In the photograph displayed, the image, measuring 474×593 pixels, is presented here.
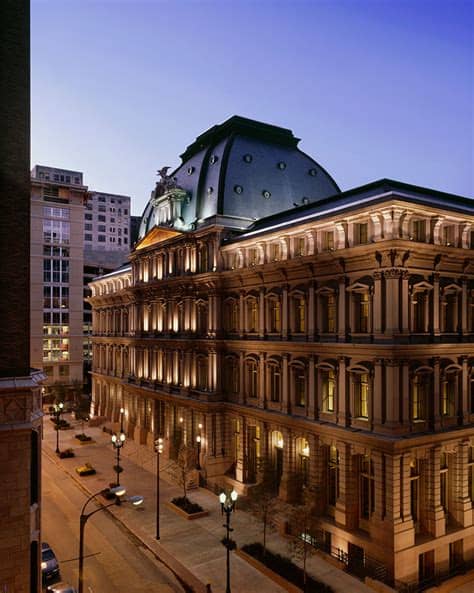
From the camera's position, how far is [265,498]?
99.4 ft

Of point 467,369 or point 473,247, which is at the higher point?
point 473,247

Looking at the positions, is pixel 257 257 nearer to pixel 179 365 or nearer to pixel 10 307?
pixel 179 365

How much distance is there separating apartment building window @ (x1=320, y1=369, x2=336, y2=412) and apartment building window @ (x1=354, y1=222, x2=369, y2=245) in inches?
338

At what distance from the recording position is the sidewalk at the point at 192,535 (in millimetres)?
26641

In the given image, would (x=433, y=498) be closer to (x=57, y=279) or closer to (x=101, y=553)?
(x=101, y=553)

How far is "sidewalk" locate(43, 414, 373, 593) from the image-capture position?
87.4 feet

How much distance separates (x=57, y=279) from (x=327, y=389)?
70643mm

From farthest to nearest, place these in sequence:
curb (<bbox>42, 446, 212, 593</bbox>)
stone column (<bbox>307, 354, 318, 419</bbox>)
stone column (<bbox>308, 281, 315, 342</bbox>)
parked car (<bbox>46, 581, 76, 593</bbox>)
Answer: stone column (<bbox>308, 281, 315, 342</bbox>) < stone column (<bbox>307, 354, 318, 419</bbox>) < curb (<bbox>42, 446, 212, 593</bbox>) < parked car (<bbox>46, 581, 76, 593</bbox>)

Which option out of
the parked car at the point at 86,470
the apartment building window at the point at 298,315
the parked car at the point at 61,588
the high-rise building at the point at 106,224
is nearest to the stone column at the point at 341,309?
the apartment building window at the point at 298,315

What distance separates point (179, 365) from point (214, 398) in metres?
7.71

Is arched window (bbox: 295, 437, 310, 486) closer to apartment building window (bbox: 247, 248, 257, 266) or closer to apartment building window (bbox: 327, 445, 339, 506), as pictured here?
apartment building window (bbox: 327, 445, 339, 506)

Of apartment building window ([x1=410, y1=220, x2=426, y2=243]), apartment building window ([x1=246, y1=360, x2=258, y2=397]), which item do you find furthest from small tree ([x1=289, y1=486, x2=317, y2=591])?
apartment building window ([x1=410, y1=220, x2=426, y2=243])

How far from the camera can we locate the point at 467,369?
3152cm

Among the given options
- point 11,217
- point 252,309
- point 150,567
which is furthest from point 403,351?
point 11,217
